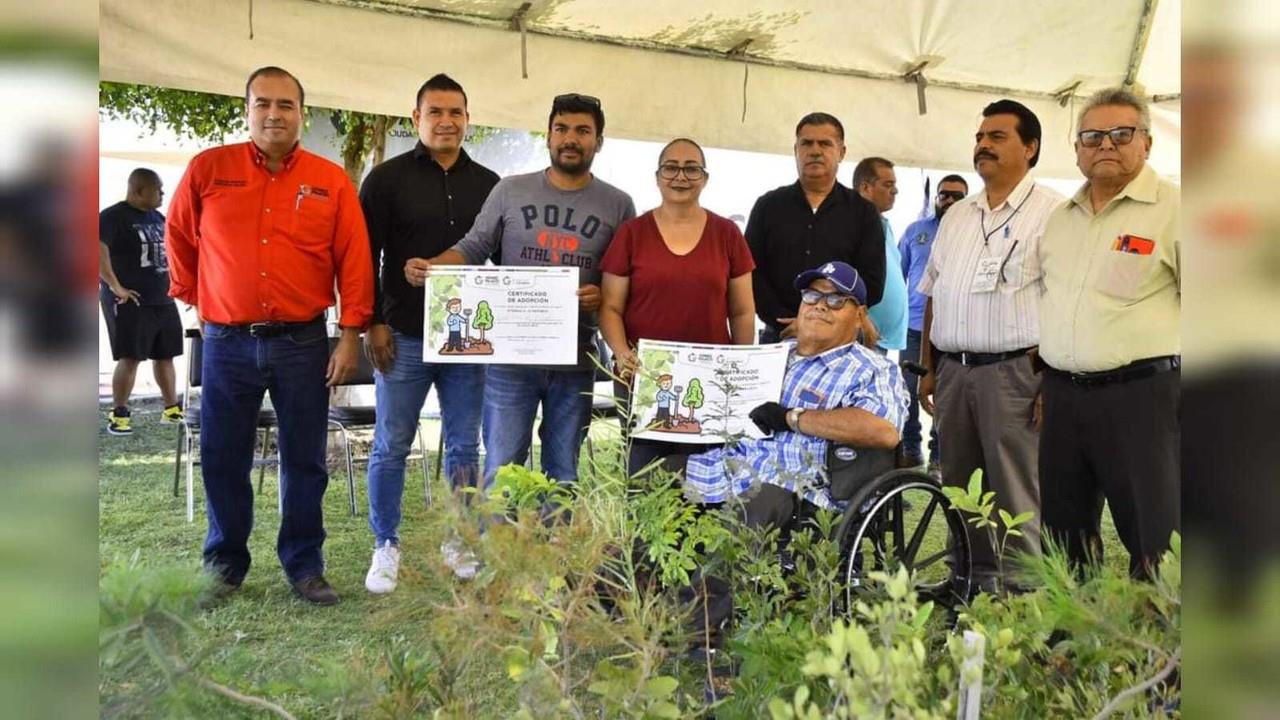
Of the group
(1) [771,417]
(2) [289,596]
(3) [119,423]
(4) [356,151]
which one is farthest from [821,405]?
(3) [119,423]

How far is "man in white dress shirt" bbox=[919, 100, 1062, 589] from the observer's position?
392 cm

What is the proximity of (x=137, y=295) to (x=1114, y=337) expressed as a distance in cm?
731

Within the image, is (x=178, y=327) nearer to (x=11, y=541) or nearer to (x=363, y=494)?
(x=363, y=494)

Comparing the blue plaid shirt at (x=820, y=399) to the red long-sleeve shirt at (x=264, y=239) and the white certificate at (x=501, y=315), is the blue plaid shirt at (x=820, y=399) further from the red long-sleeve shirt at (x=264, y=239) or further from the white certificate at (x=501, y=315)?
the red long-sleeve shirt at (x=264, y=239)

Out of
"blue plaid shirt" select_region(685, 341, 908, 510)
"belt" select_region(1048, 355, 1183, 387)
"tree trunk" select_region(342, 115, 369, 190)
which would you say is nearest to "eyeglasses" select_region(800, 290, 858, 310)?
"blue plaid shirt" select_region(685, 341, 908, 510)

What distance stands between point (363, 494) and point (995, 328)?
4312 mm

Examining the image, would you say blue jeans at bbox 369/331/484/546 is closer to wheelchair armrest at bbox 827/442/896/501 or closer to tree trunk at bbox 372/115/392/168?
wheelchair armrest at bbox 827/442/896/501

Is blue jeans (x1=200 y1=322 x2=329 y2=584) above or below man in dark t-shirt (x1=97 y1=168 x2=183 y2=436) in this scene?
below

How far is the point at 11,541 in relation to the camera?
56 cm

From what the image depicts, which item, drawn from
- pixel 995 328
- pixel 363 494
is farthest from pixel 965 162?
pixel 363 494

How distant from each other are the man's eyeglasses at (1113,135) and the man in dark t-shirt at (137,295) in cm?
656

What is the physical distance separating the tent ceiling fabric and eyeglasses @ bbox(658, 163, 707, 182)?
1542 millimetres

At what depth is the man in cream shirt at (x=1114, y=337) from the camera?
310 cm

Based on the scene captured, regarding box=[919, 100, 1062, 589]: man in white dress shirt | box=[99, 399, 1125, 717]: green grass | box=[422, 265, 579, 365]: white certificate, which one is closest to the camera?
box=[99, 399, 1125, 717]: green grass
